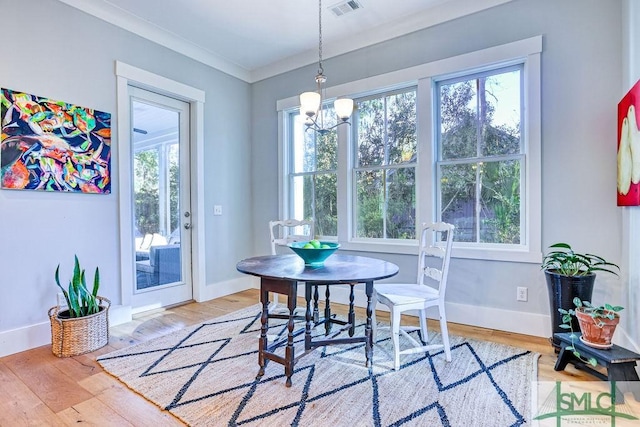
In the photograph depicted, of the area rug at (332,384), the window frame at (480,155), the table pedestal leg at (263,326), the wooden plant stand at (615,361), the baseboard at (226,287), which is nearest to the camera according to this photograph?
the area rug at (332,384)

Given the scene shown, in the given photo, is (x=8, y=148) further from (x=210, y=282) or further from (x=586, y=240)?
(x=586, y=240)

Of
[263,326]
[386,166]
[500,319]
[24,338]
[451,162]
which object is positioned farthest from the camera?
[386,166]

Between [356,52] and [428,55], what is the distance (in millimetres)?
802

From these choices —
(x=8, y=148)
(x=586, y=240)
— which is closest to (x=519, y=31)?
(x=586, y=240)

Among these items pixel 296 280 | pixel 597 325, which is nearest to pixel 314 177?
pixel 296 280

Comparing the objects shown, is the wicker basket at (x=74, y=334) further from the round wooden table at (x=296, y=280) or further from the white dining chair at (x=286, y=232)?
the white dining chair at (x=286, y=232)

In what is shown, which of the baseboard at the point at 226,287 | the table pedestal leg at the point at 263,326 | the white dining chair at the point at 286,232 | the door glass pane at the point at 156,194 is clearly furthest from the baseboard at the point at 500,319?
the door glass pane at the point at 156,194

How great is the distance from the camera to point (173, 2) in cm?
289

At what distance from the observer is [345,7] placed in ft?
9.73

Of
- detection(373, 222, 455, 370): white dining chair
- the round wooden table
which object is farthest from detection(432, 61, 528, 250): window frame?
the round wooden table

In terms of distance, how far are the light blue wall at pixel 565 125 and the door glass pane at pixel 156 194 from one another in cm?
286

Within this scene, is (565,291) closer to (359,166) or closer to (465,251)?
(465,251)

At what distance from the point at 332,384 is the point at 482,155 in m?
2.26

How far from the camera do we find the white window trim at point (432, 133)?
8.65 feet
